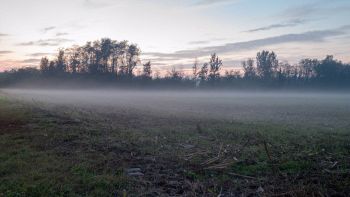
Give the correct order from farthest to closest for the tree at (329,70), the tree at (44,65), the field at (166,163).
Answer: the tree at (329,70) < the tree at (44,65) < the field at (166,163)

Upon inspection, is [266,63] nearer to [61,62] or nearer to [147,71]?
[147,71]

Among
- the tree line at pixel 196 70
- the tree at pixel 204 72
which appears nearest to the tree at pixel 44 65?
the tree line at pixel 196 70

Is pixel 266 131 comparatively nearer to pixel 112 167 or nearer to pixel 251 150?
pixel 251 150

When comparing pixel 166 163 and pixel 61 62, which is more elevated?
pixel 61 62

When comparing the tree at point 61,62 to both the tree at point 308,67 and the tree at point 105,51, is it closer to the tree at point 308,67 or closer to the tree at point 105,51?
the tree at point 105,51

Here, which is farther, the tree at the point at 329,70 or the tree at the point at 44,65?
the tree at the point at 329,70

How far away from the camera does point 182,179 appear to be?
9195 mm

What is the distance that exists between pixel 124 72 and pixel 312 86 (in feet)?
229

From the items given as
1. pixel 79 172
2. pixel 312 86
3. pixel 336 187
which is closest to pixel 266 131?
pixel 336 187

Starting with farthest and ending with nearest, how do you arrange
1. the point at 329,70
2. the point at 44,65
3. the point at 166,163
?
the point at 329,70, the point at 44,65, the point at 166,163

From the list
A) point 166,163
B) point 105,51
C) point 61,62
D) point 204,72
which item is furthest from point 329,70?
point 166,163

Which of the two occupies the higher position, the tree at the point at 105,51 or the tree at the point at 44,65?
the tree at the point at 105,51

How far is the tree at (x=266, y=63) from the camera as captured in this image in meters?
125

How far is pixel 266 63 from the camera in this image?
125438 mm
